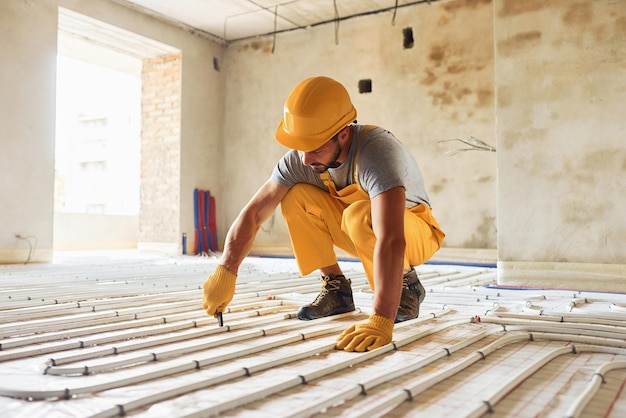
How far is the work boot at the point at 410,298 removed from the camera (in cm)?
206

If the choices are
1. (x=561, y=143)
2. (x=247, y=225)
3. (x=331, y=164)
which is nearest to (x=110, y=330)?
(x=247, y=225)

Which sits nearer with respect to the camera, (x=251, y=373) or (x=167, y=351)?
(x=251, y=373)

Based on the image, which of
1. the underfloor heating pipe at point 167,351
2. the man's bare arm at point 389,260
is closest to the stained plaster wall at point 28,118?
the underfloor heating pipe at point 167,351

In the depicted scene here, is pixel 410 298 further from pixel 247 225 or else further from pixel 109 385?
pixel 109 385

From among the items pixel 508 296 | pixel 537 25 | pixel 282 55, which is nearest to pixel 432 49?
pixel 282 55

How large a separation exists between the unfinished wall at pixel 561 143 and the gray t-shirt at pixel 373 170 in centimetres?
165

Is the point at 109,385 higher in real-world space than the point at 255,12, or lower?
lower

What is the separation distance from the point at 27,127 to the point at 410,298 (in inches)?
181

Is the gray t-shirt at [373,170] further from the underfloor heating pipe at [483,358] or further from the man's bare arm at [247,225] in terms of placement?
the underfloor heating pipe at [483,358]

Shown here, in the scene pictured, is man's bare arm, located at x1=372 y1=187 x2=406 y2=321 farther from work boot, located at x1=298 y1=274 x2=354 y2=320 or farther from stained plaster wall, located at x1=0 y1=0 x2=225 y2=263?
stained plaster wall, located at x1=0 y1=0 x2=225 y2=263

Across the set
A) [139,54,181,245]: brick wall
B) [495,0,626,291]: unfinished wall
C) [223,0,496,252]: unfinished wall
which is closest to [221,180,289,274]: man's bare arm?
[495,0,626,291]: unfinished wall

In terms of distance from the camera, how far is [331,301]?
7.30ft

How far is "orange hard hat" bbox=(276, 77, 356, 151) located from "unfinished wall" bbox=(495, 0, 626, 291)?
2157 mm

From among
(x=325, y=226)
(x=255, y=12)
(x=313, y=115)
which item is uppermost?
(x=255, y=12)
